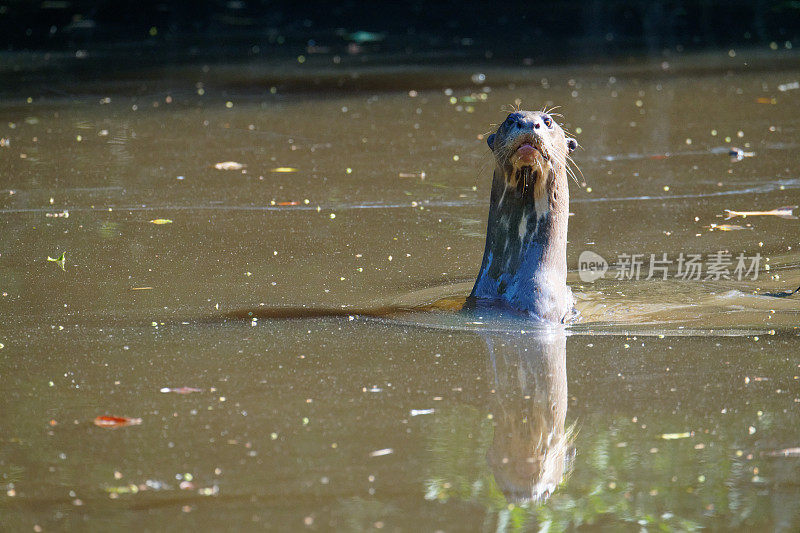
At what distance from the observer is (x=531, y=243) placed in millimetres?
6141

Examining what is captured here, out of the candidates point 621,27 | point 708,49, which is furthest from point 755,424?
point 621,27

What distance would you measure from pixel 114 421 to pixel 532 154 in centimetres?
242

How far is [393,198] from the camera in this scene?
8.88m

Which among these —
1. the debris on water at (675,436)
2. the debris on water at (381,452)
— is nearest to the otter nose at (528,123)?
the debris on water at (675,436)

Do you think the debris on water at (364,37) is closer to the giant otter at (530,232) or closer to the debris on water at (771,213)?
the debris on water at (771,213)

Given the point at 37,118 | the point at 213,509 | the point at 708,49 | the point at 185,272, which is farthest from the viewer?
the point at 708,49

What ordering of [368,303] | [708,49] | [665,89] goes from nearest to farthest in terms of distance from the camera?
[368,303], [665,89], [708,49]

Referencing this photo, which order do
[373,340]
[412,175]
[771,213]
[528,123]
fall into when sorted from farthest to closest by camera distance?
[412,175], [771,213], [528,123], [373,340]

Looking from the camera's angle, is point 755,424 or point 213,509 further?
point 755,424

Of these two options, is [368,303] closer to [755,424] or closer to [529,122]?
[529,122]

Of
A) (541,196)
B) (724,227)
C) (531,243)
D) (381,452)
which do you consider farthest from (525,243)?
(724,227)

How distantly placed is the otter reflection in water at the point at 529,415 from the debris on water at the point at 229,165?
15.3ft

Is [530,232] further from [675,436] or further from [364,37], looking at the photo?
[364,37]

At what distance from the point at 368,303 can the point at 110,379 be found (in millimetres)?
1611
